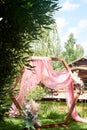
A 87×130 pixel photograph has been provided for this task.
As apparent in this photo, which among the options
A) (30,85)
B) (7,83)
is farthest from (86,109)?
(7,83)

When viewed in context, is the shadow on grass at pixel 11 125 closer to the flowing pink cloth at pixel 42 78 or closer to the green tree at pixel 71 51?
the flowing pink cloth at pixel 42 78

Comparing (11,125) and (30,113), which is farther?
(11,125)

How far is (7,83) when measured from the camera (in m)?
9.75

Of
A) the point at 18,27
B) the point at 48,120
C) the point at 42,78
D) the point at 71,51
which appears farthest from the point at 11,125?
the point at 71,51

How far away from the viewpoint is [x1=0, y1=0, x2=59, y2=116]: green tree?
7809 mm

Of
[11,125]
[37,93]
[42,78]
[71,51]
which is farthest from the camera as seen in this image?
[71,51]

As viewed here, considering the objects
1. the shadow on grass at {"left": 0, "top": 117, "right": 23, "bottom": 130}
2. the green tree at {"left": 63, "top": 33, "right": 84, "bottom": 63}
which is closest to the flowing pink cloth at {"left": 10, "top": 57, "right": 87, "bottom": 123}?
the shadow on grass at {"left": 0, "top": 117, "right": 23, "bottom": 130}

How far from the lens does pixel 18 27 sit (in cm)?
837

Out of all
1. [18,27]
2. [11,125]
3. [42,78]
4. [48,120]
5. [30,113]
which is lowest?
[48,120]

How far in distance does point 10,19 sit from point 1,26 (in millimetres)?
400

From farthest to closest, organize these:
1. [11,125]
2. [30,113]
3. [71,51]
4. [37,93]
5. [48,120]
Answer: [71,51], [37,93], [48,120], [11,125], [30,113]

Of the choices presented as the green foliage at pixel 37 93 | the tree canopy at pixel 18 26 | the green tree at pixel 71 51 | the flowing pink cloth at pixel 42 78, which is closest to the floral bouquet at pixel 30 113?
the tree canopy at pixel 18 26

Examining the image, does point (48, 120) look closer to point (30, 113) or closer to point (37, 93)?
point (37, 93)

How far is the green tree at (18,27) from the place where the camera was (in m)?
7.81
